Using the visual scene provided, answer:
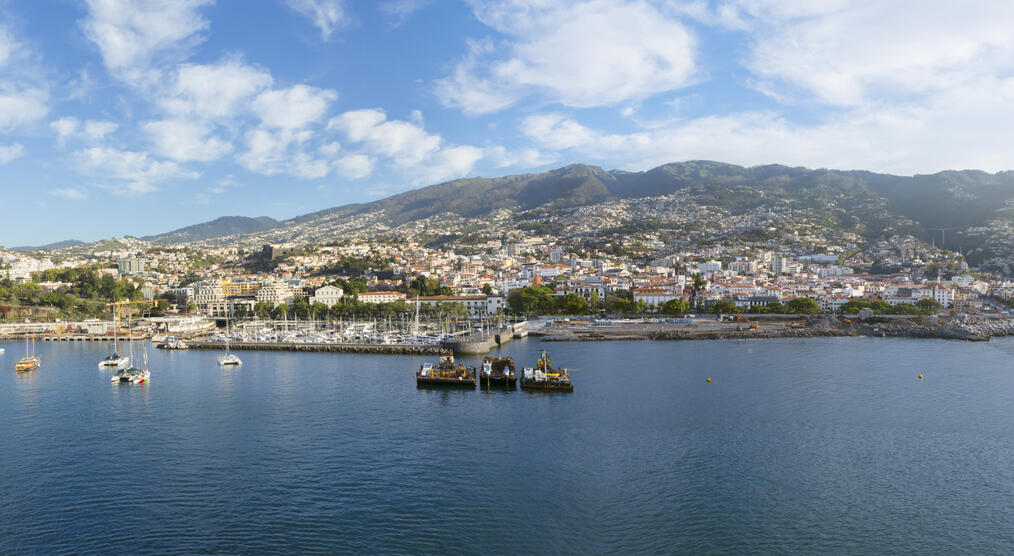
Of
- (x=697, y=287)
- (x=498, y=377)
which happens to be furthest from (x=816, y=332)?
(x=498, y=377)

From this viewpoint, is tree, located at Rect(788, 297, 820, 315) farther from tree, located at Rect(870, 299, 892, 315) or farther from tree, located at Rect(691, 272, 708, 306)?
tree, located at Rect(691, 272, 708, 306)

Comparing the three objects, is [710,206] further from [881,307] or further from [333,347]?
[333,347]

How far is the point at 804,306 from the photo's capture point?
40281mm

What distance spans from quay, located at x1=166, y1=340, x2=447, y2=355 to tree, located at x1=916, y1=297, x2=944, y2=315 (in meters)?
29.5

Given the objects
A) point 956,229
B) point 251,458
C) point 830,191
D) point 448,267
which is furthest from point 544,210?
point 251,458

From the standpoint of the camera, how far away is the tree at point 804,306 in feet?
131

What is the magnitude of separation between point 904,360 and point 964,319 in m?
16.0

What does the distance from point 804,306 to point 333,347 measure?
28.7 meters

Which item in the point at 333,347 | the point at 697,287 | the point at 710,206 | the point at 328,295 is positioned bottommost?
the point at 333,347

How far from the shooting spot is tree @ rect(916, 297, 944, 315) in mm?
38125

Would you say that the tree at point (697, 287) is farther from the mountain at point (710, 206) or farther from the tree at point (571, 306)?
the mountain at point (710, 206)

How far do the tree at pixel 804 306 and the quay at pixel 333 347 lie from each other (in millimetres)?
24552

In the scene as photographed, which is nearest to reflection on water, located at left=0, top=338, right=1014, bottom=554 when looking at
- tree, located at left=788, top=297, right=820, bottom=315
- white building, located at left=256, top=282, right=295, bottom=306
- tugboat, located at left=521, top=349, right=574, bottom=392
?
tugboat, located at left=521, top=349, right=574, bottom=392

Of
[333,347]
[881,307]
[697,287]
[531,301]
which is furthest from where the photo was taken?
[697,287]
